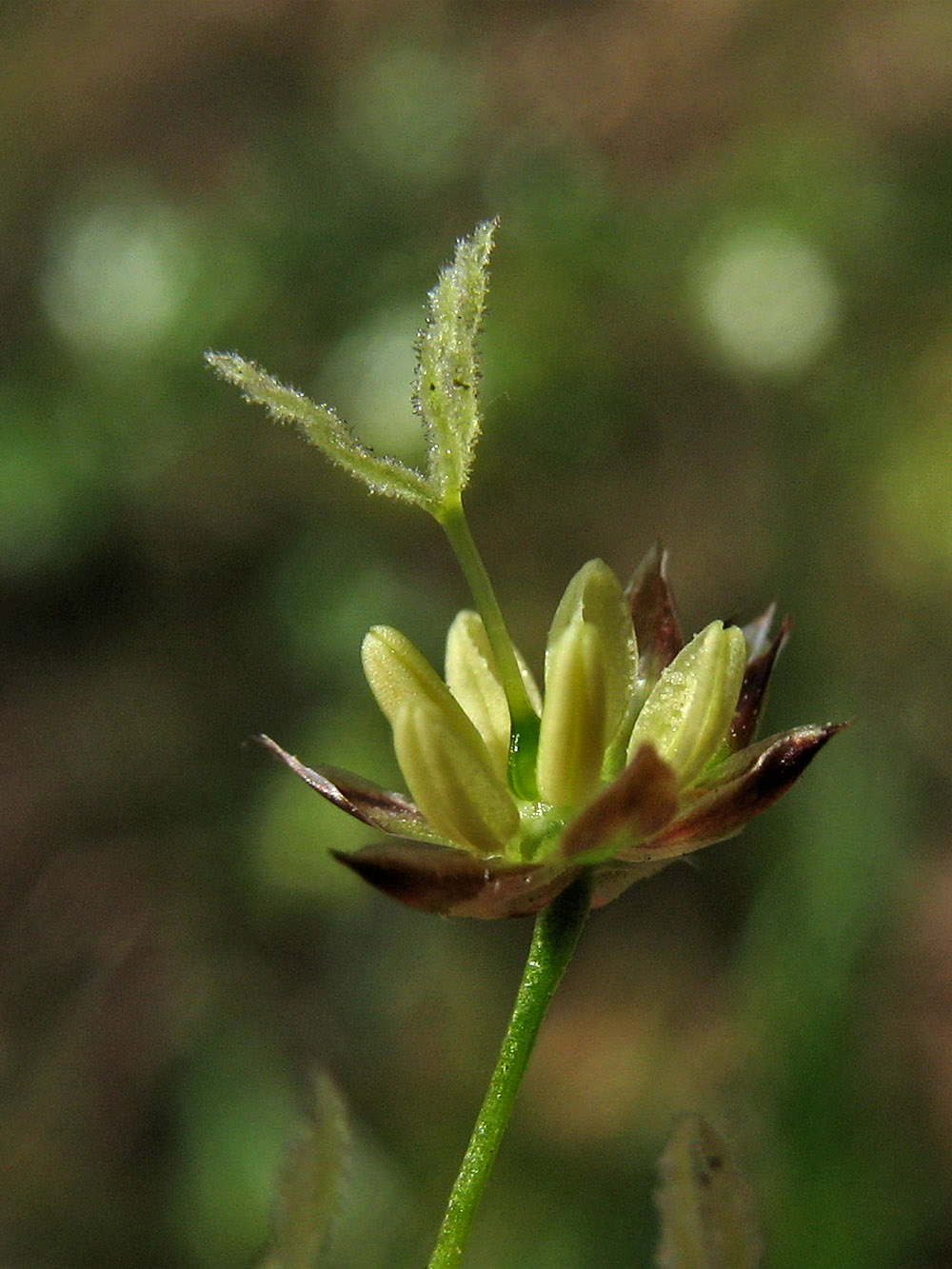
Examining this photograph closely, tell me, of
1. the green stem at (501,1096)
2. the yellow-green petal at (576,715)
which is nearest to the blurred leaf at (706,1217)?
the green stem at (501,1096)

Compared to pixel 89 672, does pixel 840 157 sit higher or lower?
higher

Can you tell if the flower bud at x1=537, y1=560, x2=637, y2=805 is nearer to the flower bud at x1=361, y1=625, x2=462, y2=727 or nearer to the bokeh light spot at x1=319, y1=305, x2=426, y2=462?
the flower bud at x1=361, y1=625, x2=462, y2=727

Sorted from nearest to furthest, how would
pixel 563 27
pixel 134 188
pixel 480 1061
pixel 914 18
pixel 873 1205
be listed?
pixel 873 1205 → pixel 480 1061 → pixel 134 188 → pixel 914 18 → pixel 563 27

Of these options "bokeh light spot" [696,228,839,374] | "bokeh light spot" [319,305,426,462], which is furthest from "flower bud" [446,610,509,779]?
"bokeh light spot" [696,228,839,374]

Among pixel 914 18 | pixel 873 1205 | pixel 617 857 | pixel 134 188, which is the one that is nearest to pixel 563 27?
pixel 914 18

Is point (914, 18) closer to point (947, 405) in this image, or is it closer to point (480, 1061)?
point (947, 405)

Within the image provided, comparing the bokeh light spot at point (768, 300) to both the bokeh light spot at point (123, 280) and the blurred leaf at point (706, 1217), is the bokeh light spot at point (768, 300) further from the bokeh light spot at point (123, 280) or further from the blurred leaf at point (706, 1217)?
the blurred leaf at point (706, 1217)

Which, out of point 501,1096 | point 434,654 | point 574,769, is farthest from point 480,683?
point 434,654
